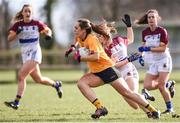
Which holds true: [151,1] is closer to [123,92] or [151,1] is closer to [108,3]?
[108,3]

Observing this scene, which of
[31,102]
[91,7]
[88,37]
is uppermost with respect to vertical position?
[88,37]

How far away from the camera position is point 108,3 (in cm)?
6575

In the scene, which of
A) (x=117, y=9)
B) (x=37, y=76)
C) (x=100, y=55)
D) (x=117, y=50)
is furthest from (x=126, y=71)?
(x=117, y=9)

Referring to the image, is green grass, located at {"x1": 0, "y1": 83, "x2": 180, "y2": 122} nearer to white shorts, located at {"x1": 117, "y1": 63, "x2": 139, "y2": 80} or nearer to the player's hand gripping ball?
white shorts, located at {"x1": 117, "y1": 63, "x2": 139, "y2": 80}

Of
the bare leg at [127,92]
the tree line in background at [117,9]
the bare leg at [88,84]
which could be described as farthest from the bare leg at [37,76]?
the tree line in background at [117,9]

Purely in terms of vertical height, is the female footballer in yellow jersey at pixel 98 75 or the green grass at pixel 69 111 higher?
the female footballer in yellow jersey at pixel 98 75

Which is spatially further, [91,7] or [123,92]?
[91,7]

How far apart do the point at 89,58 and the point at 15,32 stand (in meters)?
3.37

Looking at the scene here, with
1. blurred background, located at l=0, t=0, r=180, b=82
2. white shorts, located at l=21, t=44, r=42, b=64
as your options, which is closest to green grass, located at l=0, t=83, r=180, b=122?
white shorts, located at l=21, t=44, r=42, b=64

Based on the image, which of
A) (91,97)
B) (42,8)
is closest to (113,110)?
(91,97)

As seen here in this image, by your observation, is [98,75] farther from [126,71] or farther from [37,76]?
[37,76]

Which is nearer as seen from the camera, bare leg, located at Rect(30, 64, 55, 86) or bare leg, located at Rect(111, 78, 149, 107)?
bare leg, located at Rect(111, 78, 149, 107)

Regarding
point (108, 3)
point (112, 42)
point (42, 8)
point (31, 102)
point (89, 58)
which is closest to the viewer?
point (89, 58)

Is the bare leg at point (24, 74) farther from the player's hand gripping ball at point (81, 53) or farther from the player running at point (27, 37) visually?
the player's hand gripping ball at point (81, 53)
